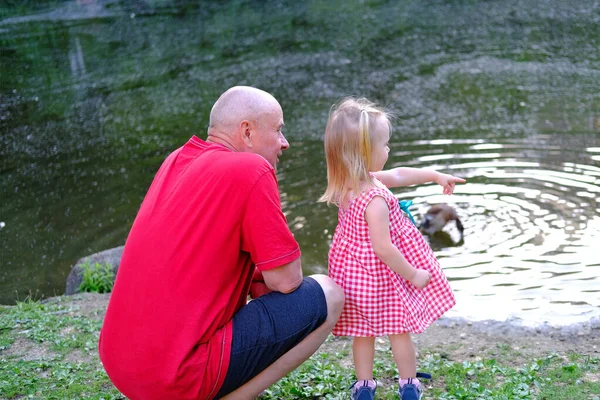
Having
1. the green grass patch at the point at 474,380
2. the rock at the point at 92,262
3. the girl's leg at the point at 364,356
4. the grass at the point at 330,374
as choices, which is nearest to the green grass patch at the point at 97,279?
the rock at the point at 92,262

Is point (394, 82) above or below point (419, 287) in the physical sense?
below

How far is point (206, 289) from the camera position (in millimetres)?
2844

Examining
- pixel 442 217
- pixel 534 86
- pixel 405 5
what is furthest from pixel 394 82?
pixel 405 5

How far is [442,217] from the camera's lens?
20.9ft

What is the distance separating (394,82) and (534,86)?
1.89 meters

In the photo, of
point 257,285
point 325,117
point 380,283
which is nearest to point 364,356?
point 380,283

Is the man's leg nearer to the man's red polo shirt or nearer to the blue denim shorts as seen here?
the blue denim shorts

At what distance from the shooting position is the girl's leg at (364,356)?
3.33 meters

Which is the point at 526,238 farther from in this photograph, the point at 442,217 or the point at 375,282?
the point at 375,282

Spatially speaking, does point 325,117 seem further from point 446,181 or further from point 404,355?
Answer: point 404,355

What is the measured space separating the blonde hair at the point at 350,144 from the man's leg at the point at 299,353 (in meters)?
0.39

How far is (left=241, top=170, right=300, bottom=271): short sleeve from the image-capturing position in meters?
2.86

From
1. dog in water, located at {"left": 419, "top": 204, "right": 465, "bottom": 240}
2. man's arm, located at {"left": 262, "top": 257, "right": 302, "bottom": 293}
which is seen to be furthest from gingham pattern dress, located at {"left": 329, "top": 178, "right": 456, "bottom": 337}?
dog in water, located at {"left": 419, "top": 204, "right": 465, "bottom": 240}

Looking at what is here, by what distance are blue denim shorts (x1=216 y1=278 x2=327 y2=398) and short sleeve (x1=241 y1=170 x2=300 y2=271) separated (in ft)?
0.58
